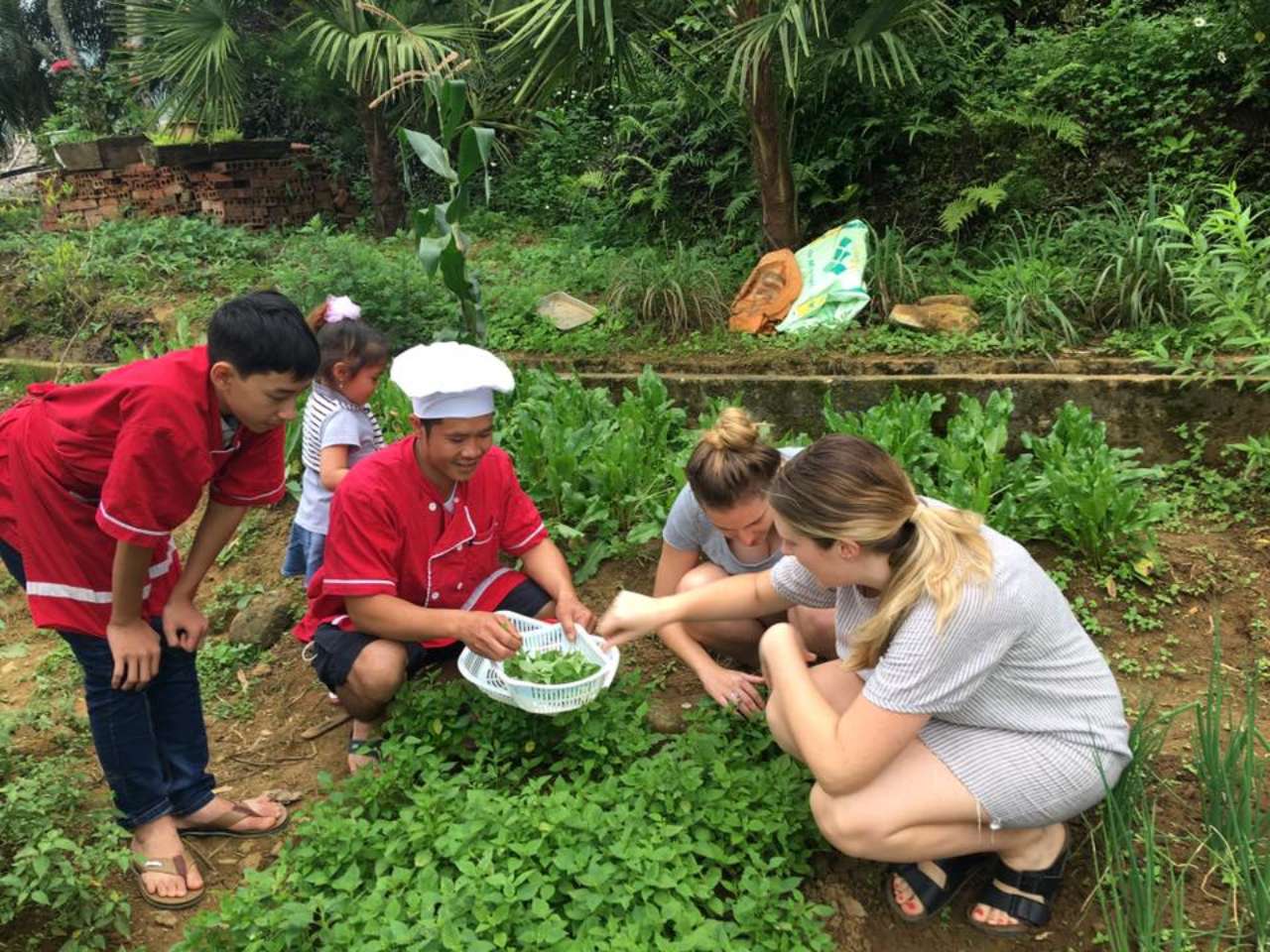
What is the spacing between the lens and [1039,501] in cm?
356

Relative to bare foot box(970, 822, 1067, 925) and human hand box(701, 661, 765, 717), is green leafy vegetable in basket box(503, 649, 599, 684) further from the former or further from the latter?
bare foot box(970, 822, 1067, 925)

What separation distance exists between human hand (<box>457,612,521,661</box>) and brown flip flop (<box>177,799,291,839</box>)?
31.9 inches

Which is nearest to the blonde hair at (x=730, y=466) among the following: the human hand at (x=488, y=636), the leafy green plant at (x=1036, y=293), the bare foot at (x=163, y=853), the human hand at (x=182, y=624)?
the human hand at (x=488, y=636)

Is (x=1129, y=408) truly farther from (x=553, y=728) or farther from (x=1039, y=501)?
(x=553, y=728)

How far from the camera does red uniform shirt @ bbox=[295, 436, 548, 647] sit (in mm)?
2680

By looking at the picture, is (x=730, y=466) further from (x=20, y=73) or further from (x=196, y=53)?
(x=20, y=73)

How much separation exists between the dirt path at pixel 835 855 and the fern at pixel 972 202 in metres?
2.88

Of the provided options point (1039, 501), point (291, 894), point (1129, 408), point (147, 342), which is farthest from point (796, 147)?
point (291, 894)

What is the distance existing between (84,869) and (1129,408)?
421cm

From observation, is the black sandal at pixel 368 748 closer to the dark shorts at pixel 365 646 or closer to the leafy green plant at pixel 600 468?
the dark shorts at pixel 365 646

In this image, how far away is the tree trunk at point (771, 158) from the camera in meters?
5.62

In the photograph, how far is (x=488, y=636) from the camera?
261cm

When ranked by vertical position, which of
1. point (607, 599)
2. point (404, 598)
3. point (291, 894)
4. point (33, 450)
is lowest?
point (607, 599)

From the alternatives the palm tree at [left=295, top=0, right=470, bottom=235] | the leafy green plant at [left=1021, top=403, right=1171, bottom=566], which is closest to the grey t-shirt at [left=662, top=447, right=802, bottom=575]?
the leafy green plant at [left=1021, top=403, right=1171, bottom=566]
